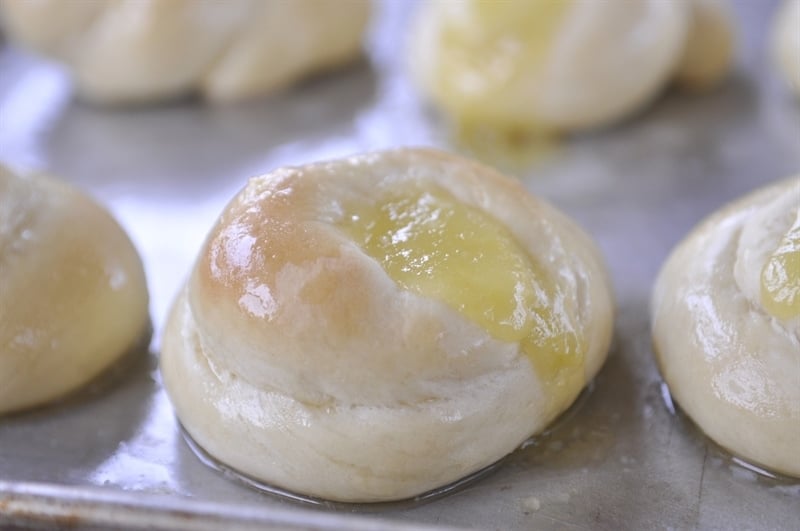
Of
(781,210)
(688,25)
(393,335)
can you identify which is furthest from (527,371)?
(688,25)

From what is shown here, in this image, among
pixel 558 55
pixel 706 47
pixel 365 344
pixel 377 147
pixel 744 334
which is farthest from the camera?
pixel 706 47

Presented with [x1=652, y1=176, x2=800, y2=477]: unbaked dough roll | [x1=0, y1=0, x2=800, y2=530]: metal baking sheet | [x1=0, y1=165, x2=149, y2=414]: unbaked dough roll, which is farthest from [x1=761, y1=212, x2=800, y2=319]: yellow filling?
[x1=0, y1=165, x2=149, y2=414]: unbaked dough roll

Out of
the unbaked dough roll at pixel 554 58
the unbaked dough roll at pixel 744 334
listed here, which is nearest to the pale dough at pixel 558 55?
the unbaked dough roll at pixel 554 58

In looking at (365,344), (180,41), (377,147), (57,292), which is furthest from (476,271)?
(180,41)

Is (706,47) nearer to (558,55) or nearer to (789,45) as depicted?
(789,45)

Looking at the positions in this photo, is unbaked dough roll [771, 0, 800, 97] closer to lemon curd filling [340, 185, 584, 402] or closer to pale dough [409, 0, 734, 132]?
pale dough [409, 0, 734, 132]

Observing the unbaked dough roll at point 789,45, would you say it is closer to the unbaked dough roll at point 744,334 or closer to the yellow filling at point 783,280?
the unbaked dough roll at point 744,334
